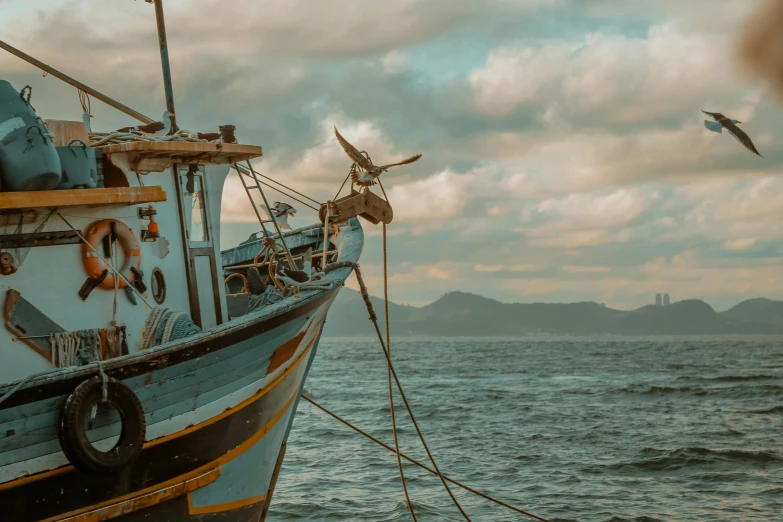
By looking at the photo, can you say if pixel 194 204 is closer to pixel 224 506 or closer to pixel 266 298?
pixel 266 298

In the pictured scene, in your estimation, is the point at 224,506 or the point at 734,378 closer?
the point at 224,506

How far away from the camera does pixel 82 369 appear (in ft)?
24.8

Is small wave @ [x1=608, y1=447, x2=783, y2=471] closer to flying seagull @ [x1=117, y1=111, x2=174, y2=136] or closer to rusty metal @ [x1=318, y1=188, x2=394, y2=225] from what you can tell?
rusty metal @ [x1=318, y1=188, x2=394, y2=225]

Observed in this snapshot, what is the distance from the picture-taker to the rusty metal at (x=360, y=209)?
13867 mm

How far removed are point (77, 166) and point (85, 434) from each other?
2323mm

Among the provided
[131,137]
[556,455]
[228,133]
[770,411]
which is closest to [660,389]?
[770,411]

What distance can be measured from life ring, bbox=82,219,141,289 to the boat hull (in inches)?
43.7

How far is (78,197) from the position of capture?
8.12 m

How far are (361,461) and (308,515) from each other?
5.20 meters

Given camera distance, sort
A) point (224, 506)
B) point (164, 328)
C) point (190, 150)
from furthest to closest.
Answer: point (190, 150)
point (224, 506)
point (164, 328)

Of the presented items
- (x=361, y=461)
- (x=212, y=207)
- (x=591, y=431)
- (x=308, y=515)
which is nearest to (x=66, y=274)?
(x=212, y=207)

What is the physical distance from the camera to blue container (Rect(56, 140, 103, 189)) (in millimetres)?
8414

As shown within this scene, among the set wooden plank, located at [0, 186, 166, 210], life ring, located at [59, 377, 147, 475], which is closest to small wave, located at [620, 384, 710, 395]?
wooden plank, located at [0, 186, 166, 210]

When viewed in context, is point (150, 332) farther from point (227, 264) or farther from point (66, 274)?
point (227, 264)
